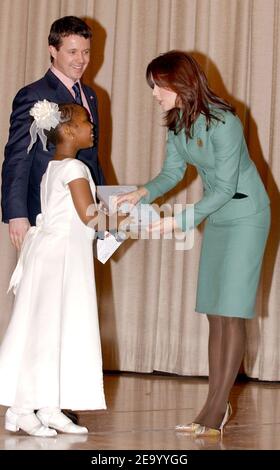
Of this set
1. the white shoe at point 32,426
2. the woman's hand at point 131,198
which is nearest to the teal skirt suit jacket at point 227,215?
the woman's hand at point 131,198

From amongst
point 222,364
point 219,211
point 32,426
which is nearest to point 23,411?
point 32,426

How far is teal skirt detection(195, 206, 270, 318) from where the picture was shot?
3.38 metres

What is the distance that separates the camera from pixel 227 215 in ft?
11.2

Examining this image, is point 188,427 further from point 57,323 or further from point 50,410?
point 57,323

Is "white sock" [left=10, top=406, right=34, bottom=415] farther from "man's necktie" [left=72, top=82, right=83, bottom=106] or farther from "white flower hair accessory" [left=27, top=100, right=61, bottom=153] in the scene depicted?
"man's necktie" [left=72, top=82, right=83, bottom=106]

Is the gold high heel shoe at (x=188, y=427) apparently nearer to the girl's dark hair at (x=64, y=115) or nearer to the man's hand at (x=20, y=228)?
the man's hand at (x=20, y=228)

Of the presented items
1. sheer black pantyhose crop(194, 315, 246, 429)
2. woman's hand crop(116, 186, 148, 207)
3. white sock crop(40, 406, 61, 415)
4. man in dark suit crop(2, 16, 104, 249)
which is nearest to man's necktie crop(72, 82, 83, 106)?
man in dark suit crop(2, 16, 104, 249)

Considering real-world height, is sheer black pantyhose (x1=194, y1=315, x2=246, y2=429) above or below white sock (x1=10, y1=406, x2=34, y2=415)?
above

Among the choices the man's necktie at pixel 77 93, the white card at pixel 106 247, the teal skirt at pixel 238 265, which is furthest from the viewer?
the man's necktie at pixel 77 93

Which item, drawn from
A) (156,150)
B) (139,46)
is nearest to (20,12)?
(139,46)

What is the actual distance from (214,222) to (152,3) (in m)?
2.45

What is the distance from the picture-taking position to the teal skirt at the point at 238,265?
338cm

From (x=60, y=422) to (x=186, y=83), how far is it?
129 cm

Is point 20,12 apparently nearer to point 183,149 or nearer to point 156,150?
point 156,150
